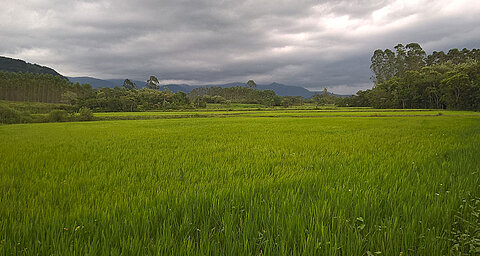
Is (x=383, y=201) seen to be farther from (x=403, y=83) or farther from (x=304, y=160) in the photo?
(x=403, y=83)

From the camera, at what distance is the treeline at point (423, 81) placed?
154 feet

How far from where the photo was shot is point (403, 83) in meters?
60.8

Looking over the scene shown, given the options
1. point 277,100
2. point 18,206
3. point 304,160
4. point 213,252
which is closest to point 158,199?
point 213,252

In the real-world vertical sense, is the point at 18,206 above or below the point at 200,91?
below

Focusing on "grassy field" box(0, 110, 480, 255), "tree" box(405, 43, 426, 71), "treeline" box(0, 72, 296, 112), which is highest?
"tree" box(405, 43, 426, 71)

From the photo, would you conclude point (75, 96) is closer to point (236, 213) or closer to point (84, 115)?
point (84, 115)

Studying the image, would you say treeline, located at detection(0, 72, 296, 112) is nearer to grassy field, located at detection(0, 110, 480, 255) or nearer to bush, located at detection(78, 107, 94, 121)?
bush, located at detection(78, 107, 94, 121)

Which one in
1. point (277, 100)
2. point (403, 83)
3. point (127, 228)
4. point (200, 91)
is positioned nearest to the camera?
point (127, 228)

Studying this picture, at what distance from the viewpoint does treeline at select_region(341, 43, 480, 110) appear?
47.0 metres

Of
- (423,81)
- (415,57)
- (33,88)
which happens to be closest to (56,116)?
(33,88)

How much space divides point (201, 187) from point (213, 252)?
4.74 ft

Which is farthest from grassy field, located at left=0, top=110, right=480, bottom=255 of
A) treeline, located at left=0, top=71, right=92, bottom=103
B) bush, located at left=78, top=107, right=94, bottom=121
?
treeline, located at left=0, top=71, right=92, bottom=103

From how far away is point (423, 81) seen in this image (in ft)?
184

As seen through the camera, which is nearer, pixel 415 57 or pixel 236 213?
pixel 236 213
